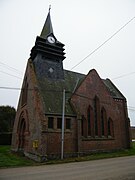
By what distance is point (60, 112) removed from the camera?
21750 mm

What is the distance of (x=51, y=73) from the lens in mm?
26734

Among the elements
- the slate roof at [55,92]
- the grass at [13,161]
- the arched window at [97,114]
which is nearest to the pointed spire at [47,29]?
the slate roof at [55,92]

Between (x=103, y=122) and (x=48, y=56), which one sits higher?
(x=48, y=56)

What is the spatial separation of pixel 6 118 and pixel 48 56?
29.1 metres

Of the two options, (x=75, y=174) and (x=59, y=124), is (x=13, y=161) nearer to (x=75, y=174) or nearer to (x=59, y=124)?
(x=59, y=124)

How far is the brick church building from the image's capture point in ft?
67.4

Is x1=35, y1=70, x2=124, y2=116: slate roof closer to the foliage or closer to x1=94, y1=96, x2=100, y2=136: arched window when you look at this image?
x1=94, y1=96, x2=100, y2=136: arched window

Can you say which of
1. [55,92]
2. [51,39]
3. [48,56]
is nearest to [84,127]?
[55,92]

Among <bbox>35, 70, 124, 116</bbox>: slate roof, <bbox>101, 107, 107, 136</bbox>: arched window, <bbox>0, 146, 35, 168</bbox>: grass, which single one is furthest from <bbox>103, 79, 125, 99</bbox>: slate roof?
<bbox>0, 146, 35, 168</bbox>: grass

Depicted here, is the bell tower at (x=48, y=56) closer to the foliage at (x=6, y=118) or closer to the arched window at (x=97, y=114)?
the arched window at (x=97, y=114)

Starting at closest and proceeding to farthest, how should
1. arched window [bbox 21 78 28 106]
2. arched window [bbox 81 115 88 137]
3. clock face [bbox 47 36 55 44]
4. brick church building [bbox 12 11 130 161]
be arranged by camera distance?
brick church building [bbox 12 11 130 161]
arched window [bbox 81 115 88 137]
arched window [bbox 21 78 28 106]
clock face [bbox 47 36 55 44]

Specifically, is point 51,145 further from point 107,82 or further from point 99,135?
point 107,82

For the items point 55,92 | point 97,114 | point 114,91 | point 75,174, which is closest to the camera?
point 75,174

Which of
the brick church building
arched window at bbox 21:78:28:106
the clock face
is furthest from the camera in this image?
the clock face
